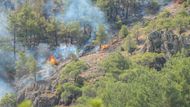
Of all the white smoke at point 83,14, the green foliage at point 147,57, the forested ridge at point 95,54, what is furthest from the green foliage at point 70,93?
the white smoke at point 83,14

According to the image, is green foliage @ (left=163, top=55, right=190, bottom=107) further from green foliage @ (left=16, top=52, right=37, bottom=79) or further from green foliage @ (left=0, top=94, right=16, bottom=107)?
green foliage @ (left=16, top=52, right=37, bottom=79)

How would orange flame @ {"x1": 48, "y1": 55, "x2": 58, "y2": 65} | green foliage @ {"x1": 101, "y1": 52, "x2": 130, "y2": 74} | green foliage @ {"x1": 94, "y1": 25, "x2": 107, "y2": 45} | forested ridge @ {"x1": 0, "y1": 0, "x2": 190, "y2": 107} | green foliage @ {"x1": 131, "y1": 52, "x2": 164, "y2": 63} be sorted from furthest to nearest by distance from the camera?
green foliage @ {"x1": 94, "y1": 25, "x2": 107, "y2": 45} → orange flame @ {"x1": 48, "y1": 55, "x2": 58, "y2": 65} → green foliage @ {"x1": 131, "y1": 52, "x2": 164, "y2": 63} → green foliage @ {"x1": 101, "y1": 52, "x2": 130, "y2": 74} → forested ridge @ {"x1": 0, "y1": 0, "x2": 190, "y2": 107}

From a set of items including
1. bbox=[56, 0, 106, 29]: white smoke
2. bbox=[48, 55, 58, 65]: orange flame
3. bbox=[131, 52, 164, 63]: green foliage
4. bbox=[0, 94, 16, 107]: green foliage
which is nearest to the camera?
bbox=[0, 94, 16, 107]: green foliage

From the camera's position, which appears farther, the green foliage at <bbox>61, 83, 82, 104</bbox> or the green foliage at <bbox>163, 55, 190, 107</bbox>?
the green foliage at <bbox>61, 83, 82, 104</bbox>

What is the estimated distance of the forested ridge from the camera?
3509 centimetres

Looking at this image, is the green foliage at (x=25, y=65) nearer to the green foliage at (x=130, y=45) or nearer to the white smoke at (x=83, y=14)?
the green foliage at (x=130, y=45)

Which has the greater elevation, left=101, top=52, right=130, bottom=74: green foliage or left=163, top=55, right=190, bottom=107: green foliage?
left=163, top=55, right=190, bottom=107: green foliage

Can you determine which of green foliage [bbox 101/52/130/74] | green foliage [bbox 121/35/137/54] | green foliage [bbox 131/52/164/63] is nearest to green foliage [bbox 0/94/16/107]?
green foliage [bbox 101/52/130/74]

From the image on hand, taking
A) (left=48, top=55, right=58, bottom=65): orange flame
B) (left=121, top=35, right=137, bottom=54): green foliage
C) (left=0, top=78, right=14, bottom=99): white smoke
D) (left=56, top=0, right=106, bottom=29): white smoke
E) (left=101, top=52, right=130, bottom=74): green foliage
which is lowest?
(left=0, top=78, right=14, bottom=99): white smoke

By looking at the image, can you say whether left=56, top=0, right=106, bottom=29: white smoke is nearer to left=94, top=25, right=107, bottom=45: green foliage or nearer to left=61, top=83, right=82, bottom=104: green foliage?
left=94, top=25, right=107, bottom=45: green foliage

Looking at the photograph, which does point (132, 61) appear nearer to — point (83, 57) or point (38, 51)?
point (83, 57)

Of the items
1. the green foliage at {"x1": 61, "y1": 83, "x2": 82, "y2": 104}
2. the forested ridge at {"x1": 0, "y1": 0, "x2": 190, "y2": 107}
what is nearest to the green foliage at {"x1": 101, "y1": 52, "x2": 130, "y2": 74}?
the forested ridge at {"x1": 0, "y1": 0, "x2": 190, "y2": 107}

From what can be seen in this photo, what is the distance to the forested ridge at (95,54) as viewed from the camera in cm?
3509

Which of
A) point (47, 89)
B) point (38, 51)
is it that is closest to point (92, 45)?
point (38, 51)
